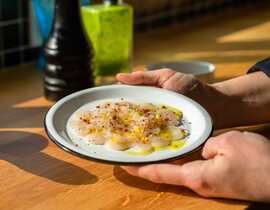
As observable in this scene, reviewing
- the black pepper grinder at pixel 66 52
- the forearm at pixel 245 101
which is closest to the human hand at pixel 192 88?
the forearm at pixel 245 101

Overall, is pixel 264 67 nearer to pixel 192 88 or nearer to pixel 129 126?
pixel 192 88

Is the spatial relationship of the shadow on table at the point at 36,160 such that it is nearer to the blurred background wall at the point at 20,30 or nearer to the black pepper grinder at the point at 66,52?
the black pepper grinder at the point at 66,52

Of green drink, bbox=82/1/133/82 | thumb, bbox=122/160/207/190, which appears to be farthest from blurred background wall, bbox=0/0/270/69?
thumb, bbox=122/160/207/190

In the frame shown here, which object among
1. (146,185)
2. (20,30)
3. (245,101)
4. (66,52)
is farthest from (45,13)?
(146,185)

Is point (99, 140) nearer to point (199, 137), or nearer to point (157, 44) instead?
point (199, 137)

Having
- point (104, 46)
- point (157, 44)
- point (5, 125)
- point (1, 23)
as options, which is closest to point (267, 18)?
point (157, 44)

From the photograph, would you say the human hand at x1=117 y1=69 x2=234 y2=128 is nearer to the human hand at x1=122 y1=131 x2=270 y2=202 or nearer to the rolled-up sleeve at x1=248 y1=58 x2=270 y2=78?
the rolled-up sleeve at x1=248 y1=58 x2=270 y2=78

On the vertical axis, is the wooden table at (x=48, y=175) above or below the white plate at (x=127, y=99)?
below
